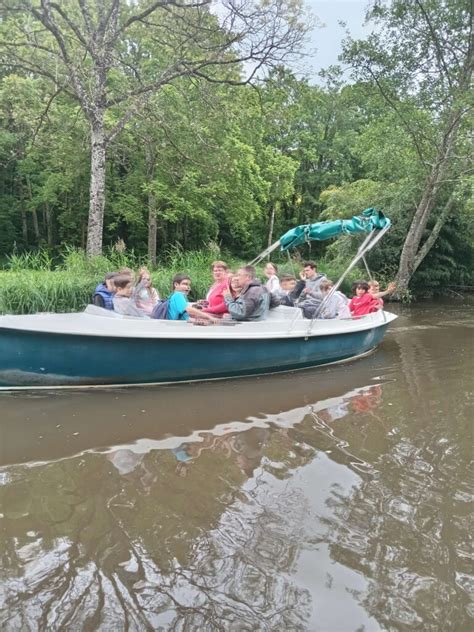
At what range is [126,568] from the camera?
2449 mm

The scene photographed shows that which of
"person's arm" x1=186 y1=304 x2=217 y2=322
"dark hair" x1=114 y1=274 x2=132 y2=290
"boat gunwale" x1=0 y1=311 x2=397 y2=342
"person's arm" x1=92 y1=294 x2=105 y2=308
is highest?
"dark hair" x1=114 y1=274 x2=132 y2=290

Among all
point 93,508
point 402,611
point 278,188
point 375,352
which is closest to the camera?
point 402,611

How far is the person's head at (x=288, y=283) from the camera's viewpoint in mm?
7836

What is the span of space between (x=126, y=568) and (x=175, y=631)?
49 cm

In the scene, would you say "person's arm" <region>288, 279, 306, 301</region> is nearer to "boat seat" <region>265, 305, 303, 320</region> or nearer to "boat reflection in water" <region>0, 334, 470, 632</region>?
"boat seat" <region>265, 305, 303, 320</region>

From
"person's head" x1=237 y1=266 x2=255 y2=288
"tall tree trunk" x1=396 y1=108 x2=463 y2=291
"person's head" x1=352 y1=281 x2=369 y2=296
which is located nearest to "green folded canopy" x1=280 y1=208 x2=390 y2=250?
"person's head" x1=352 y1=281 x2=369 y2=296

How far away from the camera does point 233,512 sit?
300 cm

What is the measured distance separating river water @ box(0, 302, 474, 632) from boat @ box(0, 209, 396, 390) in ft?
0.92

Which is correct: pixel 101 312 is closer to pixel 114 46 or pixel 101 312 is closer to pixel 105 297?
pixel 105 297

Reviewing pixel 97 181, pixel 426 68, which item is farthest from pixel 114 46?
pixel 426 68

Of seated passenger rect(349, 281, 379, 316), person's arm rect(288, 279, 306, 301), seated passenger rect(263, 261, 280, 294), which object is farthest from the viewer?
seated passenger rect(349, 281, 379, 316)

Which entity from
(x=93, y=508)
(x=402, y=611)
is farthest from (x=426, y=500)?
(x=93, y=508)

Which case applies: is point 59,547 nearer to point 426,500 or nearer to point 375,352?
point 426,500

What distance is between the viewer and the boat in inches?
199
